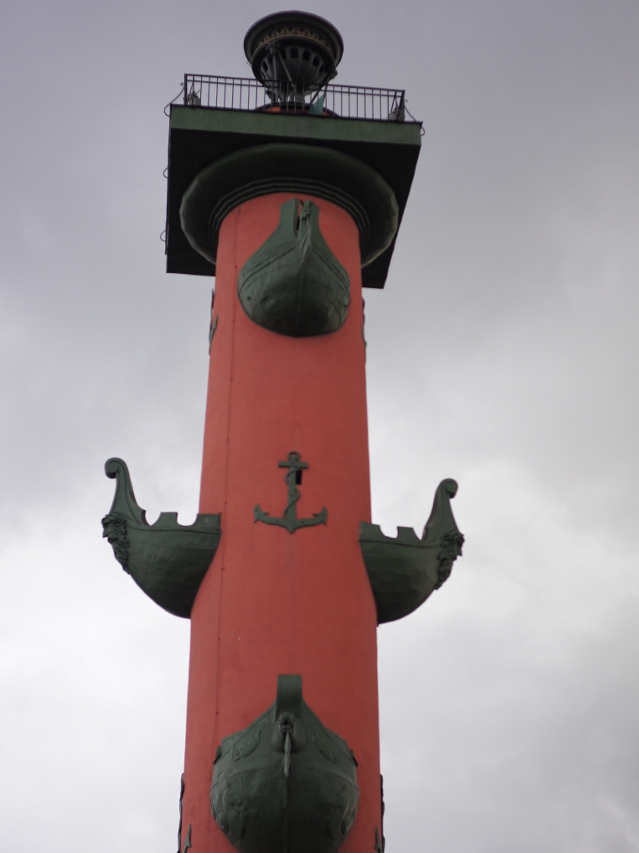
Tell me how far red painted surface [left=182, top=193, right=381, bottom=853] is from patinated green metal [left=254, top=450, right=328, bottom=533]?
8 cm

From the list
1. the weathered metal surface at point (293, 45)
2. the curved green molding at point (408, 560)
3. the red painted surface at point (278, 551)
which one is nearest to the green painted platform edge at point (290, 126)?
the red painted surface at point (278, 551)

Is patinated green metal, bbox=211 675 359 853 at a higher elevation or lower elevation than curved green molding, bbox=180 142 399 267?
lower

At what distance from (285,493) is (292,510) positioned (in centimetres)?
29

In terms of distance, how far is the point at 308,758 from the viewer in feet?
44.8

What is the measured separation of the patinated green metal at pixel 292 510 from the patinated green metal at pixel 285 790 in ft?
9.18

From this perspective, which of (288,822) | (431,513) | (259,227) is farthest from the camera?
(259,227)

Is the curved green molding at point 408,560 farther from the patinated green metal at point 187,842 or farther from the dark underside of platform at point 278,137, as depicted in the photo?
the dark underside of platform at point 278,137

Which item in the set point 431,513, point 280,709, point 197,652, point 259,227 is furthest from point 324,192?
point 280,709

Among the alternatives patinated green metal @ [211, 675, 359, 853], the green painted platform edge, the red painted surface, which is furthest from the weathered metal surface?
patinated green metal @ [211, 675, 359, 853]

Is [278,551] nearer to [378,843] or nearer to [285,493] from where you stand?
[285,493]

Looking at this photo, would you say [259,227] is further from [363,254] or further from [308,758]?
[308,758]

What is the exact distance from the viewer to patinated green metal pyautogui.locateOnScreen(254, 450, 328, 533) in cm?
1583

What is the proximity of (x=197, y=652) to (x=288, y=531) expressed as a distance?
1.97 meters

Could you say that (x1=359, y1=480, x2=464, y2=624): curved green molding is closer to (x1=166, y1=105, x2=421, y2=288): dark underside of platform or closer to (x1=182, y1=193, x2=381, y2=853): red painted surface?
(x1=182, y1=193, x2=381, y2=853): red painted surface
